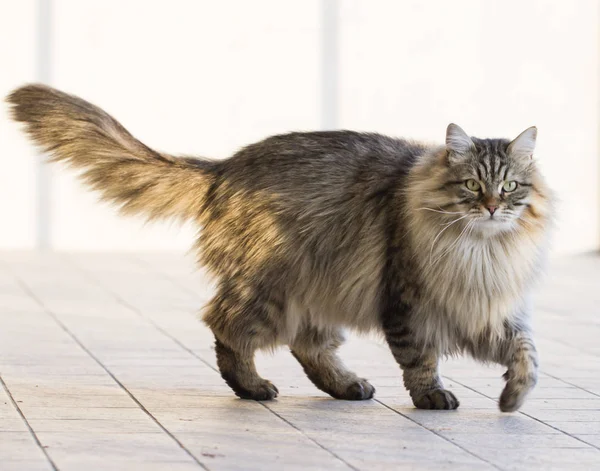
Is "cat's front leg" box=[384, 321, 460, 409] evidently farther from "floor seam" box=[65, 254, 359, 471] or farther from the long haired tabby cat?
"floor seam" box=[65, 254, 359, 471]

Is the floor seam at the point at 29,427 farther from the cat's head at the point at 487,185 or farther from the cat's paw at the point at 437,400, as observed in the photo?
the cat's head at the point at 487,185

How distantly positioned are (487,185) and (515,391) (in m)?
0.77

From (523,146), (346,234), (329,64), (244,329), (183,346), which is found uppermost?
(329,64)

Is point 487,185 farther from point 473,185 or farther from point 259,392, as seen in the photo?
point 259,392

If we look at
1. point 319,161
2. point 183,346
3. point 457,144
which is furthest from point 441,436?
point 183,346

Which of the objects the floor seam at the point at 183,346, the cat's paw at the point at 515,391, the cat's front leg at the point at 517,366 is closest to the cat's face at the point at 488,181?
the cat's front leg at the point at 517,366

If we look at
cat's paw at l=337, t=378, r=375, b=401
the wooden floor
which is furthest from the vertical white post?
cat's paw at l=337, t=378, r=375, b=401

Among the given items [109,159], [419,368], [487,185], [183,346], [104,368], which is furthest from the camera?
[183,346]

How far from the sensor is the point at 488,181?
453cm

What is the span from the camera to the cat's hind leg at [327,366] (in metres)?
4.98

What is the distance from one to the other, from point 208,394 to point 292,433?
794 millimetres

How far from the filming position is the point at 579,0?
11.7 m

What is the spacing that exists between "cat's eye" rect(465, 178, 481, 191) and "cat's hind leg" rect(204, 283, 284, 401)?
2.92 ft

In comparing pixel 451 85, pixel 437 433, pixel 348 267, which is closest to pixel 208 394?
pixel 348 267
